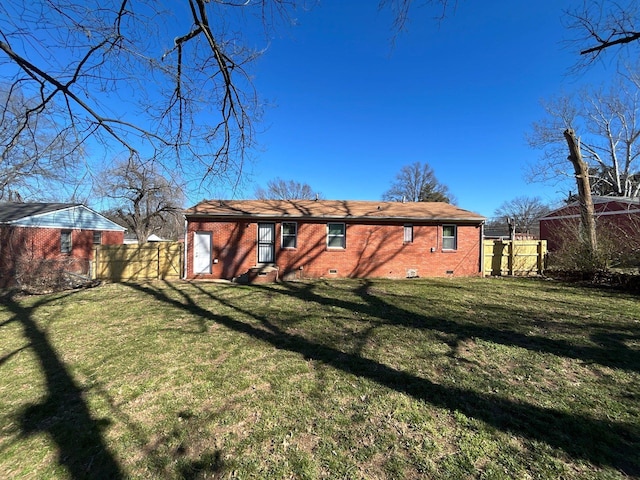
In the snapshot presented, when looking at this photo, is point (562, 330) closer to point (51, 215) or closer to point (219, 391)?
point (219, 391)

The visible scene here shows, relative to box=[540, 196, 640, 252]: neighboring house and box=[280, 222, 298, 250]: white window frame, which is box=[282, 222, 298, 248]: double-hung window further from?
box=[540, 196, 640, 252]: neighboring house

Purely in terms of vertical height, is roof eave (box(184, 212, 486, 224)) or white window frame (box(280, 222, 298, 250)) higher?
roof eave (box(184, 212, 486, 224))

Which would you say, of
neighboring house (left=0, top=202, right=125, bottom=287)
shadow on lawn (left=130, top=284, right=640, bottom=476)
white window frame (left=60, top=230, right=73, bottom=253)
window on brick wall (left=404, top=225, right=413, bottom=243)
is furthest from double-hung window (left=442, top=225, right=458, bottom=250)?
white window frame (left=60, top=230, right=73, bottom=253)

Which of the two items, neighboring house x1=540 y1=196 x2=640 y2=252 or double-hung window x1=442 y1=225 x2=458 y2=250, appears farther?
double-hung window x1=442 y1=225 x2=458 y2=250

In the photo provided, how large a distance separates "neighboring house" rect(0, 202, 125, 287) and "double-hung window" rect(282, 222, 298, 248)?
8.60 metres

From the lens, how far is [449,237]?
13828mm

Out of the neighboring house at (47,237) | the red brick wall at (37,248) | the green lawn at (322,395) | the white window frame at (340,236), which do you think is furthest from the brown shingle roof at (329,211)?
the green lawn at (322,395)

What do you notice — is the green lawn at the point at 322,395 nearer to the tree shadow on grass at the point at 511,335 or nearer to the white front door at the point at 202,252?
the tree shadow on grass at the point at 511,335

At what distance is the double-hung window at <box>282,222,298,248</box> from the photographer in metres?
13.4

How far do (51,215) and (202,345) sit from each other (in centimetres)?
1945

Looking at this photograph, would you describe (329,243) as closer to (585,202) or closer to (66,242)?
(585,202)

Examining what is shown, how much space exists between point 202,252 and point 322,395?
11.1m

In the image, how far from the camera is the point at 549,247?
20672mm

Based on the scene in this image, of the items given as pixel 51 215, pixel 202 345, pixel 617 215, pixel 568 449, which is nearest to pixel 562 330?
pixel 568 449
